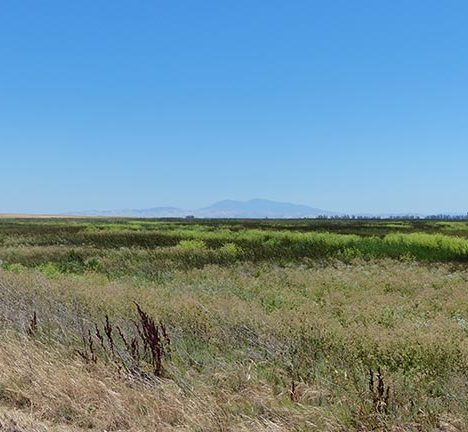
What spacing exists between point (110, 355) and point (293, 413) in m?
2.96

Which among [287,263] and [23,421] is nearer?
[23,421]

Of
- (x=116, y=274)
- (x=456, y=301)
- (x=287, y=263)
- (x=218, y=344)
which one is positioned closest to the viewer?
(x=218, y=344)

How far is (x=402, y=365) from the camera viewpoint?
7293mm

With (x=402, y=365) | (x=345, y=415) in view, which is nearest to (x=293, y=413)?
(x=345, y=415)

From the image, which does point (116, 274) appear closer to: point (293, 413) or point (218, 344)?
point (218, 344)

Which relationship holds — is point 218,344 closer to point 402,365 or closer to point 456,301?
point 402,365

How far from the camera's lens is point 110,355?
7137 mm

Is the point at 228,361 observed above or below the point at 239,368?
below

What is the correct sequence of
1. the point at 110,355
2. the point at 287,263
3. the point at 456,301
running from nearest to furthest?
1. the point at 110,355
2. the point at 456,301
3. the point at 287,263

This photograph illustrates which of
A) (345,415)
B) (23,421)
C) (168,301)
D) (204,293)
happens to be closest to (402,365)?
(345,415)

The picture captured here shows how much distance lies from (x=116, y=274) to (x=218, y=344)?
1326 cm

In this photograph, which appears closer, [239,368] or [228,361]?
[239,368]

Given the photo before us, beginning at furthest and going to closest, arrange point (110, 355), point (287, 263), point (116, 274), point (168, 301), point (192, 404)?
point (287, 263) → point (116, 274) → point (168, 301) → point (110, 355) → point (192, 404)

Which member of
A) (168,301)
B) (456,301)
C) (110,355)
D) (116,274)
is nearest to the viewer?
(110,355)
